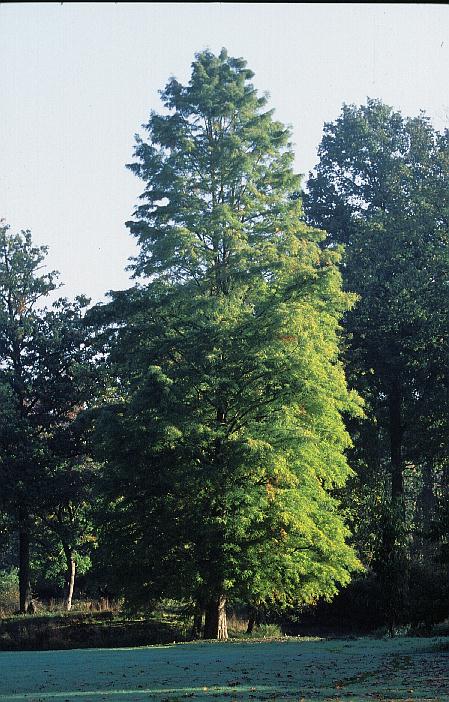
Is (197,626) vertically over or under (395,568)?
under

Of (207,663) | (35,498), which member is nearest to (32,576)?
(35,498)

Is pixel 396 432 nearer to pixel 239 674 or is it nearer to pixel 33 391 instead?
pixel 33 391

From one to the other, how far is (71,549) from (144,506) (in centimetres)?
1678

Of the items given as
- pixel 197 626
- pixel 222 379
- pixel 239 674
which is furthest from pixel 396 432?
pixel 239 674

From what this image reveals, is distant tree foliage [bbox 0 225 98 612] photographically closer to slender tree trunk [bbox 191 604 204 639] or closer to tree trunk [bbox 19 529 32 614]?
tree trunk [bbox 19 529 32 614]

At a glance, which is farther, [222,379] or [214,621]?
[214,621]

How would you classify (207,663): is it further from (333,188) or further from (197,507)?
(333,188)

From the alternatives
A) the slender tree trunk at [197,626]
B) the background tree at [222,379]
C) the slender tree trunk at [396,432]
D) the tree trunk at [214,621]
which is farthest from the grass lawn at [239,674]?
the slender tree trunk at [396,432]

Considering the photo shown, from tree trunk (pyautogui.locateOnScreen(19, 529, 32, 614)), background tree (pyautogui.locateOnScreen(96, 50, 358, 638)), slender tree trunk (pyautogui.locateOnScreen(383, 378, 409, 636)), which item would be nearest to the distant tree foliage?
tree trunk (pyautogui.locateOnScreen(19, 529, 32, 614))

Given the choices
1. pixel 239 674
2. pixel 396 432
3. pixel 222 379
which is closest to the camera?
pixel 239 674

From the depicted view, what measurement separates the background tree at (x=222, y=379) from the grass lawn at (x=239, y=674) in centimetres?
350

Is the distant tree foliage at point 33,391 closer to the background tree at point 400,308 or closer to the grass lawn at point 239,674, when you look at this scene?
the background tree at point 400,308

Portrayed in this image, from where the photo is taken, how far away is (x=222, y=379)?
25906 mm

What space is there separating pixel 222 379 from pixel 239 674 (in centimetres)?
1143
